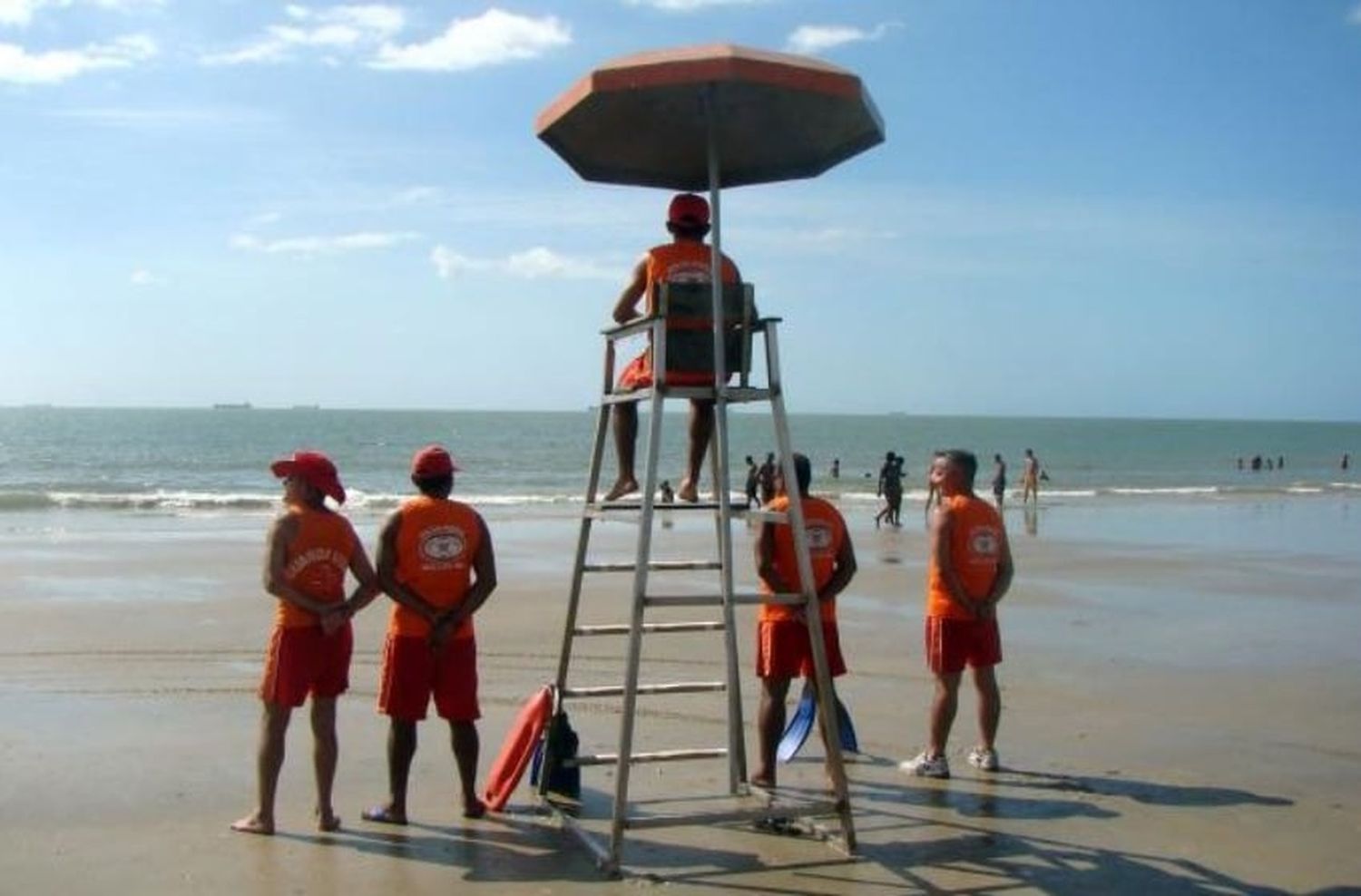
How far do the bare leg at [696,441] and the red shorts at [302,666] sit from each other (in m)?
1.81

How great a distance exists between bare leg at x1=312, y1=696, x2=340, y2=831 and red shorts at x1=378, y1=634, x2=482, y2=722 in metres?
0.26

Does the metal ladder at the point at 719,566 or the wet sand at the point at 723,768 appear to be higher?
the metal ladder at the point at 719,566

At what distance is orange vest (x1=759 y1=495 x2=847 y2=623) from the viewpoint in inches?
292

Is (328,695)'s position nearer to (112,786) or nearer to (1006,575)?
(112,786)

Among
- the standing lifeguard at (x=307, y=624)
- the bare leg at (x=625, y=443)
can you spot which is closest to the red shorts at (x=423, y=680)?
the standing lifeguard at (x=307, y=624)

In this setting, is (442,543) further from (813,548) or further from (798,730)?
(798,730)

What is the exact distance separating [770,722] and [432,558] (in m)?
1.97

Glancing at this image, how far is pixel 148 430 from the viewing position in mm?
131375

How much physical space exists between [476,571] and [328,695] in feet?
3.01

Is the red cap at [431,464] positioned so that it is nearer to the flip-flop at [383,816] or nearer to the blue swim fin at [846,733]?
the flip-flop at [383,816]

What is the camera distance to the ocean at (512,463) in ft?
148

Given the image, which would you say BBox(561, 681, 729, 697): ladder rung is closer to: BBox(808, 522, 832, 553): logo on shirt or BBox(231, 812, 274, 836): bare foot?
BBox(808, 522, 832, 553): logo on shirt

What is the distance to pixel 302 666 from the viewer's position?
661 centimetres

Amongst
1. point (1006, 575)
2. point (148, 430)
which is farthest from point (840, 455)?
point (1006, 575)
